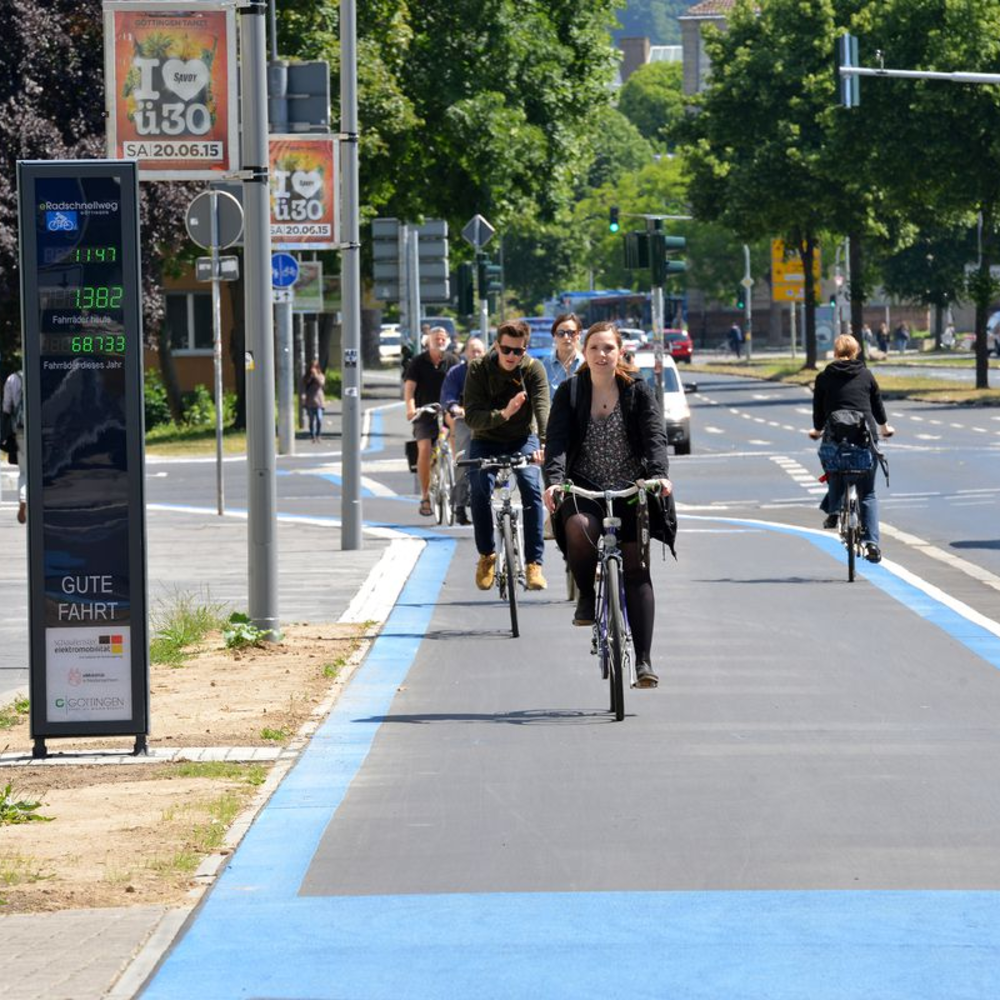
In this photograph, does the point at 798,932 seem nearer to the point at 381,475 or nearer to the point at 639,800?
the point at 639,800

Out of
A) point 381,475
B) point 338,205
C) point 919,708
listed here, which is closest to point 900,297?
point 381,475

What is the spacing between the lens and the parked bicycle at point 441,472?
71.2ft

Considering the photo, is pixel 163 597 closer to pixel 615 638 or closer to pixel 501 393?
pixel 501 393

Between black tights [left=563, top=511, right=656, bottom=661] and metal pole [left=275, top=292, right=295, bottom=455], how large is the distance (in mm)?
28329

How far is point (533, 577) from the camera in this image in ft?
45.1

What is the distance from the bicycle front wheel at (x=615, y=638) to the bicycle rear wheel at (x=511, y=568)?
304 centimetres

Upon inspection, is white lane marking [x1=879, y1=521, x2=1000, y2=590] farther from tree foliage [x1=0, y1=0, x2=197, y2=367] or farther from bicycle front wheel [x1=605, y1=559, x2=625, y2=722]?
tree foliage [x1=0, y1=0, x2=197, y2=367]

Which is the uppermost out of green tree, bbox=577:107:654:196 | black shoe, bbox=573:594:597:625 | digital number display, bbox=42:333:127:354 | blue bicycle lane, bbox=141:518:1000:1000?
green tree, bbox=577:107:654:196

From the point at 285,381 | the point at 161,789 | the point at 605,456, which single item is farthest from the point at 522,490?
the point at 285,381

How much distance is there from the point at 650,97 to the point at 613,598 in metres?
178

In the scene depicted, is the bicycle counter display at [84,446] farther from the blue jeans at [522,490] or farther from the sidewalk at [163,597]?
the blue jeans at [522,490]

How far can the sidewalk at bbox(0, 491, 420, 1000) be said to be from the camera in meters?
5.57

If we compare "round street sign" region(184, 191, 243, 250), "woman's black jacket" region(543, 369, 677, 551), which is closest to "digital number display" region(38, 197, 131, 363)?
"woman's black jacket" region(543, 369, 677, 551)

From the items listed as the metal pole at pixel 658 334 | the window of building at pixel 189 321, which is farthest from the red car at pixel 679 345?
the metal pole at pixel 658 334
